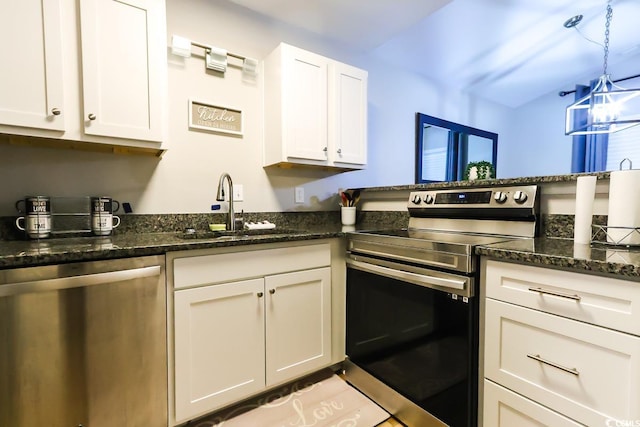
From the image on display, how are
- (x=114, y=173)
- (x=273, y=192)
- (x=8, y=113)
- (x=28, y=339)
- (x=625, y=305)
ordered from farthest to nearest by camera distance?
(x=273, y=192) < (x=114, y=173) < (x=8, y=113) < (x=28, y=339) < (x=625, y=305)

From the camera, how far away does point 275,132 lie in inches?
77.4

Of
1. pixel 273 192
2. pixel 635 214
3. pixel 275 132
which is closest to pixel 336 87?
pixel 275 132

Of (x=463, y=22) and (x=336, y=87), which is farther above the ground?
(x=463, y=22)

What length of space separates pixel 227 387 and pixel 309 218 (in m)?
1.30

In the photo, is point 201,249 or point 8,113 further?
point 201,249

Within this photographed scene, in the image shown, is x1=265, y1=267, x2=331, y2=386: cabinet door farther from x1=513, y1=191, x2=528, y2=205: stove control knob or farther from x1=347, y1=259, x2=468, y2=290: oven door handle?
x1=513, y1=191, x2=528, y2=205: stove control knob

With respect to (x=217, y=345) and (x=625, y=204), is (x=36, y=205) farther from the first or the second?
(x=625, y=204)

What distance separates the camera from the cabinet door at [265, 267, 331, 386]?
60.0 inches

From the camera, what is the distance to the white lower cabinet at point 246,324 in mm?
1292

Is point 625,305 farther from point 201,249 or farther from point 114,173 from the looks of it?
point 114,173

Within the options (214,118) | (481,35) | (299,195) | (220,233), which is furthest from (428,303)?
(481,35)

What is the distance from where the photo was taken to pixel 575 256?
0.91m

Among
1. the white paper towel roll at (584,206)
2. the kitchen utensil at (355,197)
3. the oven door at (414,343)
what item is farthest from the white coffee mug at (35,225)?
the white paper towel roll at (584,206)

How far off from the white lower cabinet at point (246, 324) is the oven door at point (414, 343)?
0.20 metres
